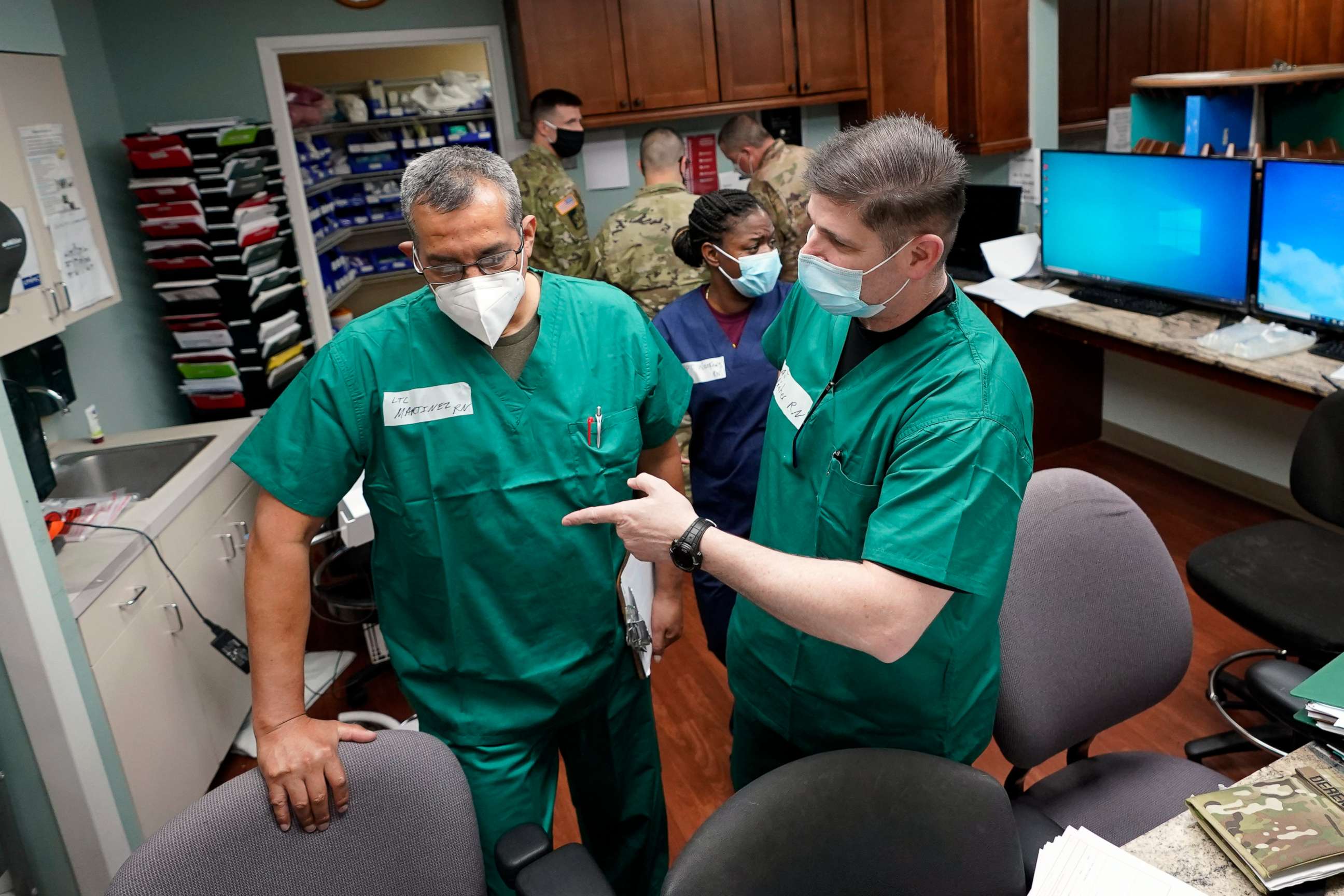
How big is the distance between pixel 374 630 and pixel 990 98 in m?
3.30

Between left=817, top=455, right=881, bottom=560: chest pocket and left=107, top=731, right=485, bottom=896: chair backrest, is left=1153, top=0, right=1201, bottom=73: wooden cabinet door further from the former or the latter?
left=107, top=731, right=485, bottom=896: chair backrest

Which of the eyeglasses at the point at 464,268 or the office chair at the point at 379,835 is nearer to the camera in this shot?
the office chair at the point at 379,835

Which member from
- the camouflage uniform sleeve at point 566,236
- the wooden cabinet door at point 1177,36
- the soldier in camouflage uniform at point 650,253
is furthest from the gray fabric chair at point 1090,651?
the wooden cabinet door at point 1177,36

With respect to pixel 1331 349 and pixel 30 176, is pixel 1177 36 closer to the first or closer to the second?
pixel 1331 349

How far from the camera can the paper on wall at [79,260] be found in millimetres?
2463

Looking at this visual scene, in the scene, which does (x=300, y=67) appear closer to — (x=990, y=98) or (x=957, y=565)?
(x=990, y=98)

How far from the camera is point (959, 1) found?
166 inches

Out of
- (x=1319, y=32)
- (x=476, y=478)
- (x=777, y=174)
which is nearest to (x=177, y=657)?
(x=476, y=478)

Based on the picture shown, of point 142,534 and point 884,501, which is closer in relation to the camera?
point 884,501

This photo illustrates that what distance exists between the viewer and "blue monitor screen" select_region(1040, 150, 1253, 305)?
10.4 ft

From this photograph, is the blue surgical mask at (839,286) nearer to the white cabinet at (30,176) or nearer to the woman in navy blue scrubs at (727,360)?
the woman in navy blue scrubs at (727,360)

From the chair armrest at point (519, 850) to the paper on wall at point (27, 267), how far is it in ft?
5.69

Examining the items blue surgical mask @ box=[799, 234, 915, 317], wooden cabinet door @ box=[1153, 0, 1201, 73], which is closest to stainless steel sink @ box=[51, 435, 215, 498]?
blue surgical mask @ box=[799, 234, 915, 317]

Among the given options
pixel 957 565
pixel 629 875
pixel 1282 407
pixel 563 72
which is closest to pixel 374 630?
pixel 629 875
